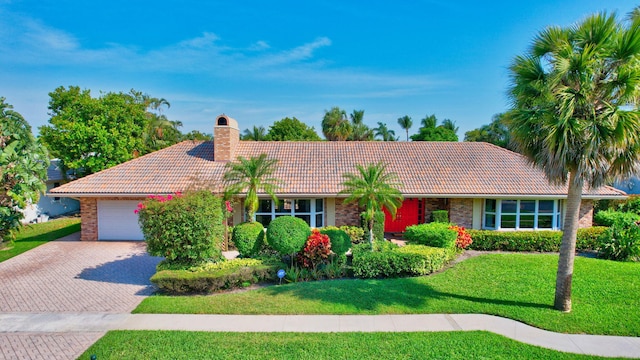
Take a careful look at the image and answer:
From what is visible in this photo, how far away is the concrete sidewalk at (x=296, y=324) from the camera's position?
7.73m

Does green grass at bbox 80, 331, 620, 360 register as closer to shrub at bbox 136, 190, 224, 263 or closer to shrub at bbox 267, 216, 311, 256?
shrub at bbox 136, 190, 224, 263

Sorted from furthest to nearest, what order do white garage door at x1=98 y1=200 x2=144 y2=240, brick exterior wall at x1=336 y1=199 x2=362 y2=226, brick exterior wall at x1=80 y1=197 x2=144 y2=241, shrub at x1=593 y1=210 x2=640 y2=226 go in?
brick exterior wall at x1=336 y1=199 x2=362 y2=226 → white garage door at x1=98 y1=200 x2=144 y2=240 → brick exterior wall at x1=80 y1=197 x2=144 y2=241 → shrub at x1=593 y1=210 x2=640 y2=226

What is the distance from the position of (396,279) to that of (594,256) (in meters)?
9.55

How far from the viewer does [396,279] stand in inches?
455

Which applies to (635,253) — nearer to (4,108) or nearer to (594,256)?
(594,256)

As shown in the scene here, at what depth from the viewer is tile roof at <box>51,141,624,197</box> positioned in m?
17.4

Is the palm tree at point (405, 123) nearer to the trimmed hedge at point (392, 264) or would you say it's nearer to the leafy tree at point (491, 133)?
the leafy tree at point (491, 133)

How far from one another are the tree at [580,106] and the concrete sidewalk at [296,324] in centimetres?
173

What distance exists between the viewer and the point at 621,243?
14078 millimetres

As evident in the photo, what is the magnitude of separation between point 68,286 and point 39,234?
1122 centimetres

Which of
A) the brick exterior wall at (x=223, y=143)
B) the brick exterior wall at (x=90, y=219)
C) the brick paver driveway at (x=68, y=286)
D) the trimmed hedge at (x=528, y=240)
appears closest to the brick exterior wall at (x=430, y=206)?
the trimmed hedge at (x=528, y=240)

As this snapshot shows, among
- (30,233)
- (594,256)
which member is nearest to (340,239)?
(594,256)

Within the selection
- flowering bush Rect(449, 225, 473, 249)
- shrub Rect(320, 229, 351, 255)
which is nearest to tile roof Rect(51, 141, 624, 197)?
flowering bush Rect(449, 225, 473, 249)

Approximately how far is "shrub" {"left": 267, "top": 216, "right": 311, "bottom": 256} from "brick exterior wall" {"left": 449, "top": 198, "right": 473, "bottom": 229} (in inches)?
369
